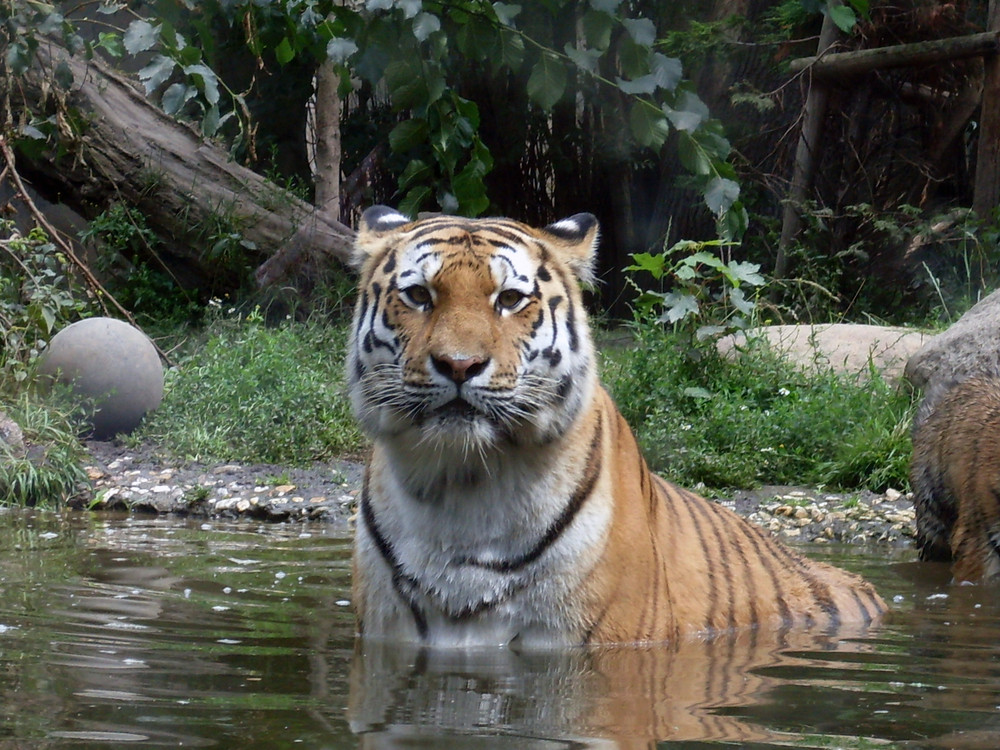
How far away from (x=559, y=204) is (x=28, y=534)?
947cm

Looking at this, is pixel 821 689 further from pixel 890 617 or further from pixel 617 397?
pixel 617 397

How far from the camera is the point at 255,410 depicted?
8500mm

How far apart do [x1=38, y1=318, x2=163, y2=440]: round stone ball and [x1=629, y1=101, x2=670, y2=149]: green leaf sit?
5.80 metres

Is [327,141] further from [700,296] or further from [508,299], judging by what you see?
[508,299]

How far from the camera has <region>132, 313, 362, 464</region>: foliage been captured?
8227 millimetres

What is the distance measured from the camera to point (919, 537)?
5.89 metres

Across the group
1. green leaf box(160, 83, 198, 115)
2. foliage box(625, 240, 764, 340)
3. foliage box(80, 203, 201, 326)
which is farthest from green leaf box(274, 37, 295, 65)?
foliage box(80, 203, 201, 326)

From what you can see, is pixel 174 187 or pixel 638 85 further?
pixel 174 187

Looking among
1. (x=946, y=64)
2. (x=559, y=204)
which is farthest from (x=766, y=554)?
(x=559, y=204)

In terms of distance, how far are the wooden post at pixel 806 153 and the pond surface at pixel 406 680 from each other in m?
6.54

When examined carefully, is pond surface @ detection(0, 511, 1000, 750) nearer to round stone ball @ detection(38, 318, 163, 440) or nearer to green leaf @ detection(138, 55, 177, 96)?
green leaf @ detection(138, 55, 177, 96)

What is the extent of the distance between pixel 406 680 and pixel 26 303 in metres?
7.02

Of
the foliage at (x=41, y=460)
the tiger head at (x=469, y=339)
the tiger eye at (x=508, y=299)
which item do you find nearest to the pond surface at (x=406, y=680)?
the tiger head at (x=469, y=339)

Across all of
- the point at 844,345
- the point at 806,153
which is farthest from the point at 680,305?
the point at 806,153
